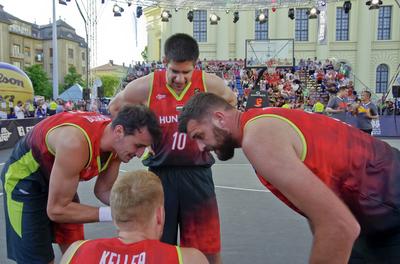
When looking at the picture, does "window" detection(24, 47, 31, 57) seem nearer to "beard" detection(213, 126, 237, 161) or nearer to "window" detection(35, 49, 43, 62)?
"window" detection(35, 49, 43, 62)

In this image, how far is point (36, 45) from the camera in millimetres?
82438

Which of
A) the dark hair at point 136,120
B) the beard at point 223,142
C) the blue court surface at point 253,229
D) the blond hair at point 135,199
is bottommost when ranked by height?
the blue court surface at point 253,229

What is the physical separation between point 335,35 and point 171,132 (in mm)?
42396

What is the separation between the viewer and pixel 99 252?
1646 mm

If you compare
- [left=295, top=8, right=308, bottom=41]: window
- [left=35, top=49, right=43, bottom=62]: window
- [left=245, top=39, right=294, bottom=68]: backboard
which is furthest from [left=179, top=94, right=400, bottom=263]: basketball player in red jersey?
[left=35, top=49, right=43, bottom=62]: window

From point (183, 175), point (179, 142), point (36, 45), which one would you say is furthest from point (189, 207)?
point (36, 45)

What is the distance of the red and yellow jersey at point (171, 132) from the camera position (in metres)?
3.04

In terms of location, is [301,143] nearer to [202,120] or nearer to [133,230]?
[202,120]

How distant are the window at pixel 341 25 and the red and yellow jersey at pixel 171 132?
1666 inches

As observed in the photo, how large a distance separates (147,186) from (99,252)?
1.07 feet

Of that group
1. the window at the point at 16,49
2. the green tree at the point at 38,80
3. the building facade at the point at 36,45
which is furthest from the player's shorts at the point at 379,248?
the window at the point at 16,49

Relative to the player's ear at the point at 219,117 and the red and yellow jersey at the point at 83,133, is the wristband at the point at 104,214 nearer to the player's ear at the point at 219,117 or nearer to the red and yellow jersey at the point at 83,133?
the red and yellow jersey at the point at 83,133

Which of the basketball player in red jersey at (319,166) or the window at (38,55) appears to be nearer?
the basketball player in red jersey at (319,166)

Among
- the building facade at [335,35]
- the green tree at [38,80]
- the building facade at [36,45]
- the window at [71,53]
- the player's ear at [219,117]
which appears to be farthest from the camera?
the window at [71,53]
